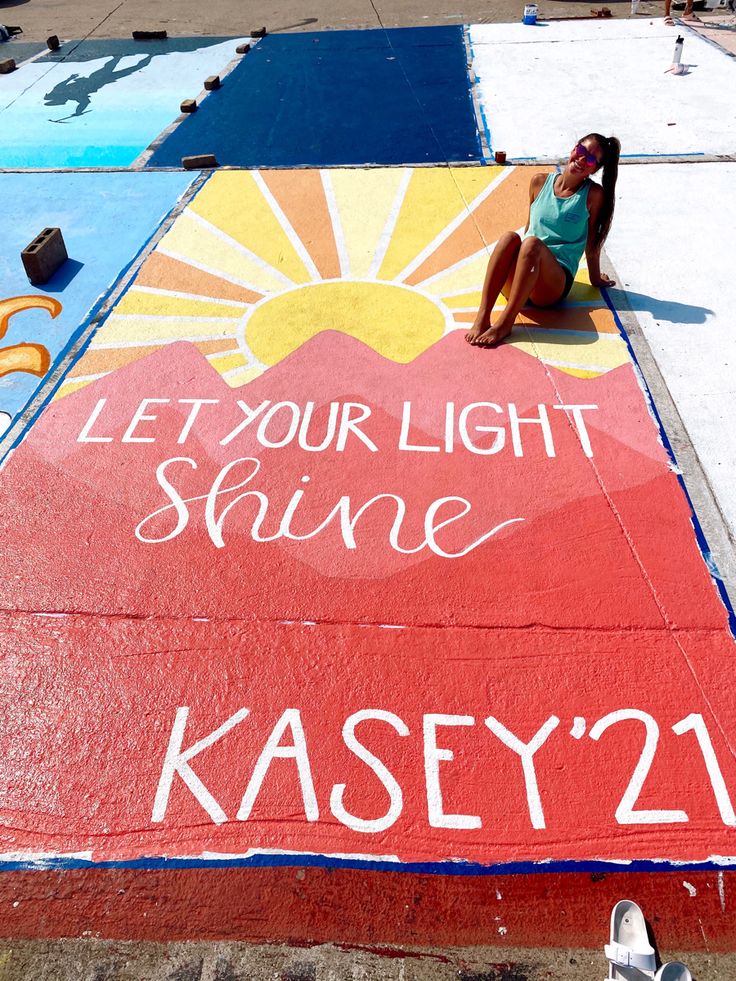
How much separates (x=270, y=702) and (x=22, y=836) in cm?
114

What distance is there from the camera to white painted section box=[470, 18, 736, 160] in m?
9.20

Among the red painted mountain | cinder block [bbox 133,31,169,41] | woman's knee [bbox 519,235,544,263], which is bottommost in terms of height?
the red painted mountain

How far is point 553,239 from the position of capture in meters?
5.88

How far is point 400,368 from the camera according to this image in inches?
223

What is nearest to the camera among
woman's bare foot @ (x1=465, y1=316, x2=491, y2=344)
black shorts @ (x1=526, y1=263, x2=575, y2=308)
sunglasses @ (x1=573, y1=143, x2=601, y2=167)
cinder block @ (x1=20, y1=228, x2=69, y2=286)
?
sunglasses @ (x1=573, y1=143, x2=601, y2=167)

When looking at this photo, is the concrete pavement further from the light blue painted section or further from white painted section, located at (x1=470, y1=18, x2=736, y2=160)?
white painted section, located at (x1=470, y1=18, x2=736, y2=160)

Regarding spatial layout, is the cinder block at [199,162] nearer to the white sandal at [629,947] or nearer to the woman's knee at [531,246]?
the woman's knee at [531,246]

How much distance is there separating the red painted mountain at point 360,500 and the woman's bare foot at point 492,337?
0.32ft

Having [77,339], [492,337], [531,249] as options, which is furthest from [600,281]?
[77,339]

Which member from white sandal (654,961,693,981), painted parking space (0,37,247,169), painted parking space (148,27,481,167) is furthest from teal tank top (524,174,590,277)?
painted parking space (0,37,247,169)

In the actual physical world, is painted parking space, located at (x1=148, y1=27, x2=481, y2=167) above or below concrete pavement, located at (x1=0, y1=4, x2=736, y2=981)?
above

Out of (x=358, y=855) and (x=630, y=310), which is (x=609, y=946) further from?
(x=630, y=310)

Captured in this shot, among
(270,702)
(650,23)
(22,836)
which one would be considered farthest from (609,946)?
(650,23)

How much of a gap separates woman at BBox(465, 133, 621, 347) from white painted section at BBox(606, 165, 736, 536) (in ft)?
2.54
